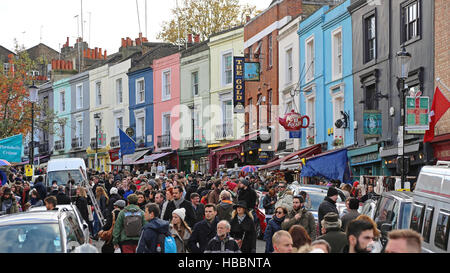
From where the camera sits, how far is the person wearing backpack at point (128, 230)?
12328mm

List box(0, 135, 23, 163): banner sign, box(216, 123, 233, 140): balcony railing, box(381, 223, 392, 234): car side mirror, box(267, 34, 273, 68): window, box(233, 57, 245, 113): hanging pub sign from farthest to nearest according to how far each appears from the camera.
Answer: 1. box(216, 123, 233, 140): balcony railing
2. box(233, 57, 245, 113): hanging pub sign
3. box(267, 34, 273, 68): window
4. box(0, 135, 23, 163): banner sign
5. box(381, 223, 392, 234): car side mirror

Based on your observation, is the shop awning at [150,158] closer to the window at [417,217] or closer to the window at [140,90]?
the window at [140,90]

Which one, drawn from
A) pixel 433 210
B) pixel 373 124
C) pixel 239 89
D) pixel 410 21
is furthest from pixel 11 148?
pixel 239 89

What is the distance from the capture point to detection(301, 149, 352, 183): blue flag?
88.3 feet

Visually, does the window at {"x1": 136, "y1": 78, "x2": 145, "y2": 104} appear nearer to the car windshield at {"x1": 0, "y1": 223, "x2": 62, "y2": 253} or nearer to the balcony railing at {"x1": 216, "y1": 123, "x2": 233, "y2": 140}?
the balcony railing at {"x1": 216, "y1": 123, "x2": 233, "y2": 140}

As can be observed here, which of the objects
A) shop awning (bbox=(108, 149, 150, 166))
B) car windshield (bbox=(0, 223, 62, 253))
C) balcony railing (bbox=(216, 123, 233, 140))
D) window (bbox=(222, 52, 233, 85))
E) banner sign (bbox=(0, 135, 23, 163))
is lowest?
car windshield (bbox=(0, 223, 62, 253))

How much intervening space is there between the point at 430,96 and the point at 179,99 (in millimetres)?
27620

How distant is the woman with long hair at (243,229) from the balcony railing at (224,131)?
31.8 meters

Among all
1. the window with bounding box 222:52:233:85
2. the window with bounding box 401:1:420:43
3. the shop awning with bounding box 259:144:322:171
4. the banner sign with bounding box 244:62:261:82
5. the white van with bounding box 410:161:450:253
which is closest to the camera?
the white van with bounding box 410:161:450:253

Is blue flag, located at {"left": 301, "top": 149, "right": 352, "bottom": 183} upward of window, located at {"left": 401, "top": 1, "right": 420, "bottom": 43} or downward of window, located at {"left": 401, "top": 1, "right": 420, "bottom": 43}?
downward

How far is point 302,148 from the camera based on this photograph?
3516 centimetres

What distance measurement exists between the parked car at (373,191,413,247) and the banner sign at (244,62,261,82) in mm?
27396

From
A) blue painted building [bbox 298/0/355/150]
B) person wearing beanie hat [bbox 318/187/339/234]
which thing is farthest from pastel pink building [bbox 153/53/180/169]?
person wearing beanie hat [bbox 318/187/339/234]
